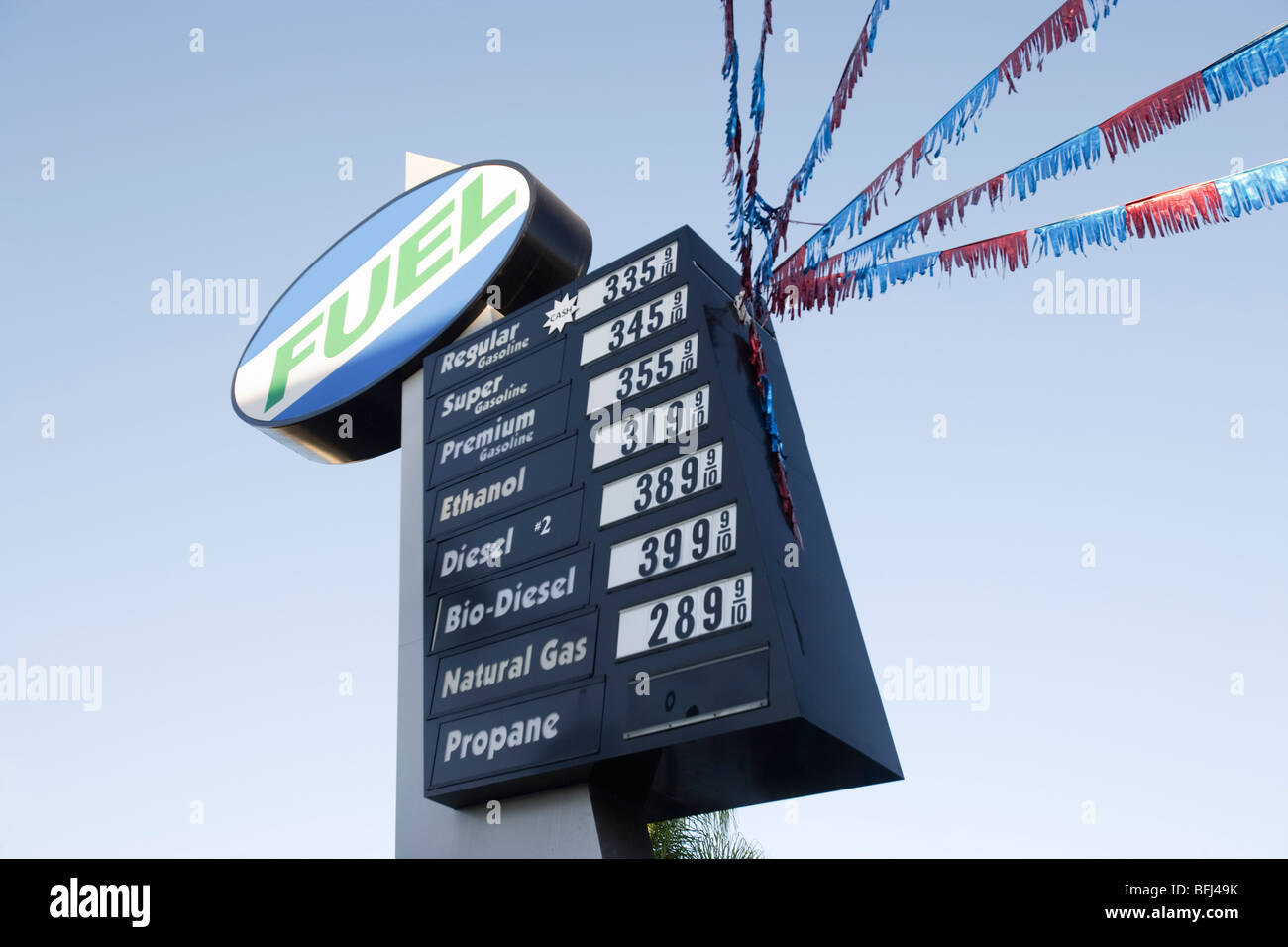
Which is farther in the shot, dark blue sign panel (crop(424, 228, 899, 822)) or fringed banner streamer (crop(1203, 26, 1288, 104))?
dark blue sign panel (crop(424, 228, 899, 822))

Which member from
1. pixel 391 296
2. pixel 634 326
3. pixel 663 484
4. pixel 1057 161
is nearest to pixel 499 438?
pixel 634 326

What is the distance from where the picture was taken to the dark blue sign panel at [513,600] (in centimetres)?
866

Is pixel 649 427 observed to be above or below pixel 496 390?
below

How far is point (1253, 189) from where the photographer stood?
20.3 ft

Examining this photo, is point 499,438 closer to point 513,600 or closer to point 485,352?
point 485,352

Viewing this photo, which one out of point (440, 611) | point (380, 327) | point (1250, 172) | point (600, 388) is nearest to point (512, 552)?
point (440, 611)

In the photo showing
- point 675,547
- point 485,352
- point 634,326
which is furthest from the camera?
point 485,352

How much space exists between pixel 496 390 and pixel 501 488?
3.37 ft

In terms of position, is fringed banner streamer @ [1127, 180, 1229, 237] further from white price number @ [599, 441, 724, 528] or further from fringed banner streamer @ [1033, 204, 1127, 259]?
white price number @ [599, 441, 724, 528]

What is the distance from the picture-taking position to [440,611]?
952 centimetres

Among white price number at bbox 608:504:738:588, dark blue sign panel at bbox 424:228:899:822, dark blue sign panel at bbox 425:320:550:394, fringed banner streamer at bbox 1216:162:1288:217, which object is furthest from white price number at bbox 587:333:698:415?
fringed banner streamer at bbox 1216:162:1288:217

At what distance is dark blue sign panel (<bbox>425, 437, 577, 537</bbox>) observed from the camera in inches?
367

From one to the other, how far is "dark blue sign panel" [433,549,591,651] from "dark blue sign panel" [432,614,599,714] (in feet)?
0.40
